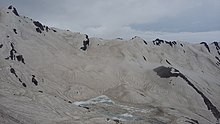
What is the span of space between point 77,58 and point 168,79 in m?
27.7

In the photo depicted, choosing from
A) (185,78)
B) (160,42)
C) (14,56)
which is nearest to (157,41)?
(160,42)

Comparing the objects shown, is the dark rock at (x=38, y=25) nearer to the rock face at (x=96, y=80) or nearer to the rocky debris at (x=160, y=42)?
the rock face at (x=96, y=80)

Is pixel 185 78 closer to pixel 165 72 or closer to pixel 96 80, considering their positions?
pixel 165 72

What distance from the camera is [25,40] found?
313 ft

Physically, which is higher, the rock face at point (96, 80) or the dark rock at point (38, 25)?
the dark rock at point (38, 25)

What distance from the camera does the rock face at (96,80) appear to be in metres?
64.6

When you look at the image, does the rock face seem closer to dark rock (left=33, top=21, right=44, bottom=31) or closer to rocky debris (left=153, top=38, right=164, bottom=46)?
dark rock (left=33, top=21, right=44, bottom=31)

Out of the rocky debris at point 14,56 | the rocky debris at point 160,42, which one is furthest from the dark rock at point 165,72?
the rocky debris at point 14,56

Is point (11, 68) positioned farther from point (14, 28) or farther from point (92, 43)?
point (92, 43)

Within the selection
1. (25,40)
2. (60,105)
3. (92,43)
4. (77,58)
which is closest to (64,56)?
(77,58)

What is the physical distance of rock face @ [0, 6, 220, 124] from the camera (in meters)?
64.6

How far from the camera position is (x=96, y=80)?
95250 millimetres

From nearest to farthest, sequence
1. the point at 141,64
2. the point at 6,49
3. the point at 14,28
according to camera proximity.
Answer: the point at 6,49
the point at 14,28
the point at 141,64

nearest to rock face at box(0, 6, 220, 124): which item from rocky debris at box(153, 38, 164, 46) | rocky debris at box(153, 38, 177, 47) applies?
rocky debris at box(153, 38, 164, 46)
